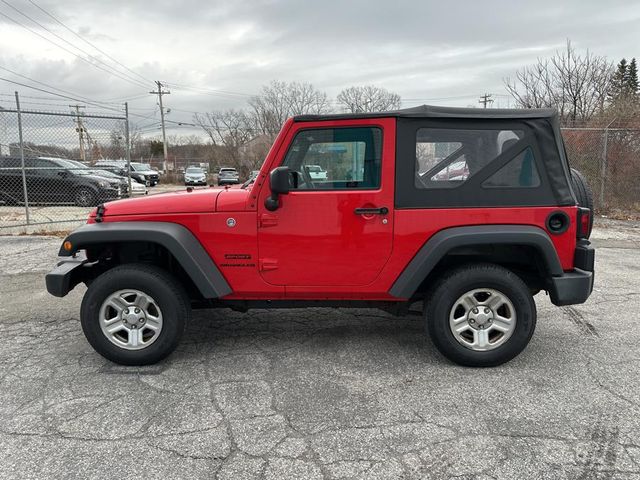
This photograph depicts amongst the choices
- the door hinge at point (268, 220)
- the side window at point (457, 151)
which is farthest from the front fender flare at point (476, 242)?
A: the door hinge at point (268, 220)

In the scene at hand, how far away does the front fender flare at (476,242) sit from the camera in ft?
10.5

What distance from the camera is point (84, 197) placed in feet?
41.0

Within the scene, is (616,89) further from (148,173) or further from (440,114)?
(148,173)

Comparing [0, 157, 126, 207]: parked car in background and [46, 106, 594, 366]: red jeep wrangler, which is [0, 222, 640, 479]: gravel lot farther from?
[0, 157, 126, 207]: parked car in background

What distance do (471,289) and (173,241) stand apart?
7.27 feet

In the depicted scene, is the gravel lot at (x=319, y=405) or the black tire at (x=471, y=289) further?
the black tire at (x=471, y=289)

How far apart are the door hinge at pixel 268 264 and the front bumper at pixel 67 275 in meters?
1.50

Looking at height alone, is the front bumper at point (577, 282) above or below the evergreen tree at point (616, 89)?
below

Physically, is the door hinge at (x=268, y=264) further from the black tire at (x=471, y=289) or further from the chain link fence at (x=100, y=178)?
the chain link fence at (x=100, y=178)

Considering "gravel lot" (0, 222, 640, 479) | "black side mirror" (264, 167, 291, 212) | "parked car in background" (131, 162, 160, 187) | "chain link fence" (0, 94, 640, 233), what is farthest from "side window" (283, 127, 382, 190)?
"parked car in background" (131, 162, 160, 187)

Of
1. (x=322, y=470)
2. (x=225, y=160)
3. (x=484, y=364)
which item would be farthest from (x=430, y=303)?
(x=225, y=160)

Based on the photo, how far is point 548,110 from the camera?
3.36m

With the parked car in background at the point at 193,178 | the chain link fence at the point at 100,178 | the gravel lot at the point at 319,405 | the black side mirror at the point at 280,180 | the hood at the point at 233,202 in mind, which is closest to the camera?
the gravel lot at the point at 319,405

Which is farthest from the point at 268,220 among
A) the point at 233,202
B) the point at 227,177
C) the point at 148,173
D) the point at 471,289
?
the point at 227,177
